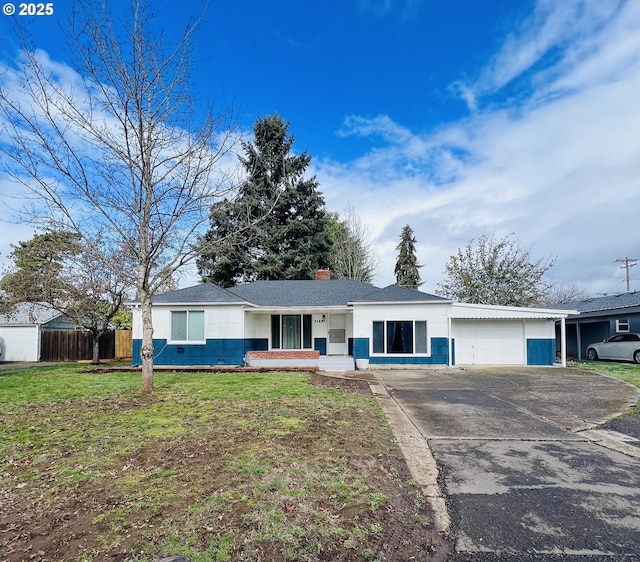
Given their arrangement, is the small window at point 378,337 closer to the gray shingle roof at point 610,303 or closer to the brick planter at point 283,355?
the brick planter at point 283,355

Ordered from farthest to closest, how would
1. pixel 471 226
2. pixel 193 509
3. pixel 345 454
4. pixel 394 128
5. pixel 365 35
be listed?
1. pixel 471 226
2. pixel 394 128
3. pixel 365 35
4. pixel 345 454
5. pixel 193 509

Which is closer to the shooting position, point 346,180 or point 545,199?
point 545,199

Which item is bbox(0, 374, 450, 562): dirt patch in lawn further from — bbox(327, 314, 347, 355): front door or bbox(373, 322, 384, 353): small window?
bbox(327, 314, 347, 355): front door

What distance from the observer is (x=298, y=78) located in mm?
12680

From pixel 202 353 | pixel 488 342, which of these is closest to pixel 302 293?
pixel 202 353

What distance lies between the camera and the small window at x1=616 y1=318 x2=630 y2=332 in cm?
2008

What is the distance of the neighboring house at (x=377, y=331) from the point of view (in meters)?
15.5

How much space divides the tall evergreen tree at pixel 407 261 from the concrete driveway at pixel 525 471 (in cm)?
2639

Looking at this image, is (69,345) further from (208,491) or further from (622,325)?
(622,325)

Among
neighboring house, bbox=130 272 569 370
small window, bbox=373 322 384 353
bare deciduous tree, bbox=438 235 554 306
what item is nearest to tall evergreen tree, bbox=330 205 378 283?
bare deciduous tree, bbox=438 235 554 306

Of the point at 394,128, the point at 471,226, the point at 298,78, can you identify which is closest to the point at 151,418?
the point at 298,78

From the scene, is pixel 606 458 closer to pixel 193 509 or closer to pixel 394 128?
pixel 193 509

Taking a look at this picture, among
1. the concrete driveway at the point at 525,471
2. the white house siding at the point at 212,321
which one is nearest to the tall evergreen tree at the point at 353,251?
the white house siding at the point at 212,321

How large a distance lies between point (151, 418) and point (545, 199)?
19426 millimetres
